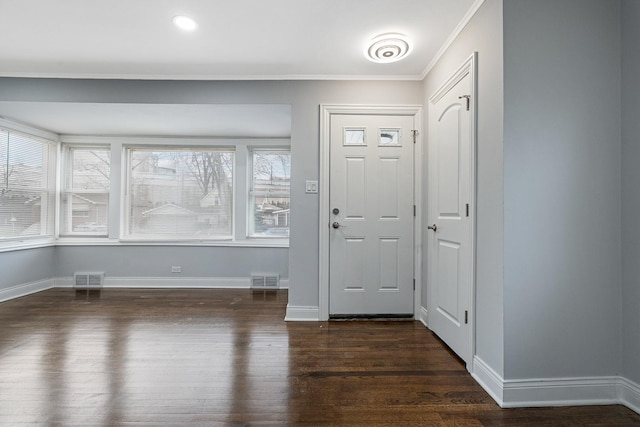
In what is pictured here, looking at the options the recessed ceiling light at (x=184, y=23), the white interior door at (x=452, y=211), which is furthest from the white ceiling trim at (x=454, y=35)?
the recessed ceiling light at (x=184, y=23)

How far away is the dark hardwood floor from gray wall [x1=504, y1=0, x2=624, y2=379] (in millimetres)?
383

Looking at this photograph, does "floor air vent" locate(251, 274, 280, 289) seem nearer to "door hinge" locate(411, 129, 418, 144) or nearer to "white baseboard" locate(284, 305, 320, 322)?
"white baseboard" locate(284, 305, 320, 322)

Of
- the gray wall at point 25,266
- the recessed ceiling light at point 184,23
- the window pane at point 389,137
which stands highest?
the recessed ceiling light at point 184,23

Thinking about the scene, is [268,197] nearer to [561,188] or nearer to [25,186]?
[25,186]

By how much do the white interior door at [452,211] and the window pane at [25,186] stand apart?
15.8ft

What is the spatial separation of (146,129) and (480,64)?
384cm

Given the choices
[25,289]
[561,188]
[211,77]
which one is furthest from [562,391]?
[25,289]

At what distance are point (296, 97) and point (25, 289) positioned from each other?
4062 millimetres

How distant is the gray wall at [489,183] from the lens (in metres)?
1.76

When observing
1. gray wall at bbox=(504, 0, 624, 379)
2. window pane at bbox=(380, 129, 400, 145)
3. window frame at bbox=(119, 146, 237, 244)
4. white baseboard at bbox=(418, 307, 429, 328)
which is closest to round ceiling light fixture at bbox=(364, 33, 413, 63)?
window pane at bbox=(380, 129, 400, 145)

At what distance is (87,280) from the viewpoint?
4.25 metres

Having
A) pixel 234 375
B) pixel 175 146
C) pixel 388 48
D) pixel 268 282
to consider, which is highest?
pixel 388 48

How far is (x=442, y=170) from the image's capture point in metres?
2.54

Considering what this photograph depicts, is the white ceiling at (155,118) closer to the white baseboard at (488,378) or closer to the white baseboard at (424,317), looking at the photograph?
the white baseboard at (424,317)
